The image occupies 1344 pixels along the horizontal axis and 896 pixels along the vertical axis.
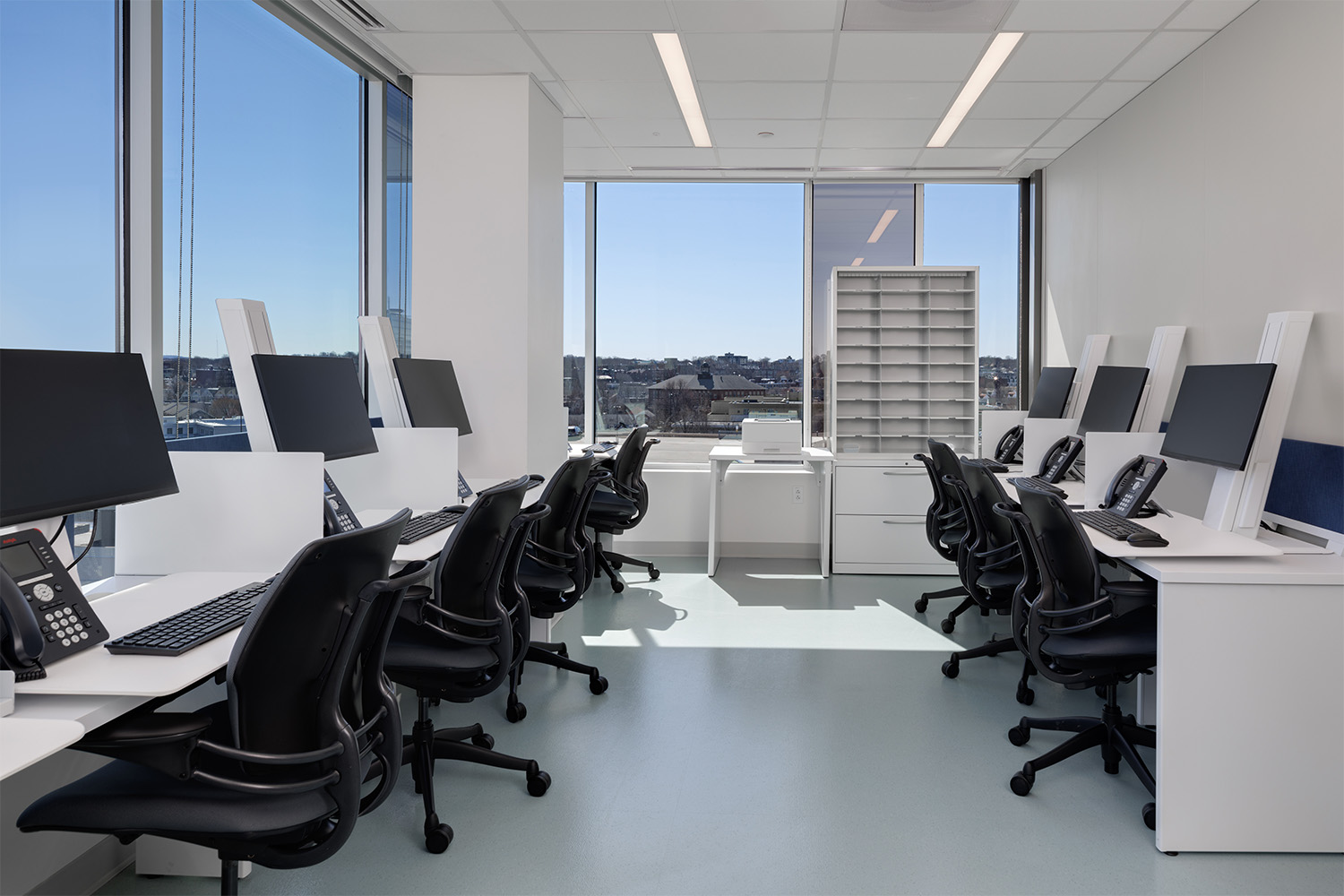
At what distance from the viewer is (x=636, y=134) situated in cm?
536

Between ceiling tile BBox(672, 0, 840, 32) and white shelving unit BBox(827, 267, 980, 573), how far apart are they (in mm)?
2446

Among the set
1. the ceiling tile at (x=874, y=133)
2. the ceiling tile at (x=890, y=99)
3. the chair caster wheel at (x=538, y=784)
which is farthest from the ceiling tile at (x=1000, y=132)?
the chair caster wheel at (x=538, y=784)

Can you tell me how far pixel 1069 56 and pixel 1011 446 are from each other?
238 centimetres

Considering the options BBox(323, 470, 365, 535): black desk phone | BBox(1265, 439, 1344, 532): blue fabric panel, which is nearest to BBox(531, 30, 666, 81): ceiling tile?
BBox(323, 470, 365, 535): black desk phone

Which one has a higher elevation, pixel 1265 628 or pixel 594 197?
pixel 594 197

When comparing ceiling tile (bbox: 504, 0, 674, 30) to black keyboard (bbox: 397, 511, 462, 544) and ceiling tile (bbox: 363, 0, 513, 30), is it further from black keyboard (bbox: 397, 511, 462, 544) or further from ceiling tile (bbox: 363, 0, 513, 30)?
black keyboard (bbox: 397, 511, 462, 544)

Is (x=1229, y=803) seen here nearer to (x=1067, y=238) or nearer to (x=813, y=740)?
(x=813, y=740)

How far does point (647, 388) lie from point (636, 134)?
2.08 metres

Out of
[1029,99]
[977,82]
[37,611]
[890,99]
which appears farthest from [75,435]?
[1029,99]

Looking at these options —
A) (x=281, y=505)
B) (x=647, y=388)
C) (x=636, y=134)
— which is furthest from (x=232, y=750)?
(x=647, y=388)

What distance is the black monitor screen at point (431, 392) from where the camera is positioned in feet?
12.2

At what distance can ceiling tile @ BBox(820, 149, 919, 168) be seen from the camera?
223 inches

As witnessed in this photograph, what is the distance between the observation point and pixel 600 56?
4074mm

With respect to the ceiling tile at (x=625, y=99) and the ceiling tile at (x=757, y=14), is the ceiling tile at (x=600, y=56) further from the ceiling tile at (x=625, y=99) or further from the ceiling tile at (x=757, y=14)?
the ceiling tile at (x=757, y=14)
